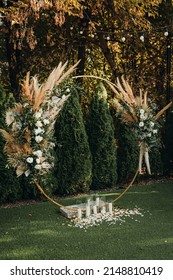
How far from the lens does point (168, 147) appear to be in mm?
10664

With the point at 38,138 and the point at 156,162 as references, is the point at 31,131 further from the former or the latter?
the point at 156,162

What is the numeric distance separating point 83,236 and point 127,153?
4109 millimetres

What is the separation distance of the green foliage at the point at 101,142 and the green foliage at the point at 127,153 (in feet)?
1.10

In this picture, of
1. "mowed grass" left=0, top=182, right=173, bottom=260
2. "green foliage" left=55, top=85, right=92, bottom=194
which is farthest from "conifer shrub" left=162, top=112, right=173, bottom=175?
"mowed grass" left=0, top=182, right=173, bottom=260

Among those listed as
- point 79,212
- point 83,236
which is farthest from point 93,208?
point 83,236

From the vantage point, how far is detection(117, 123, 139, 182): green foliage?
10.1 m

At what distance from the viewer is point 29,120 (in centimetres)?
618

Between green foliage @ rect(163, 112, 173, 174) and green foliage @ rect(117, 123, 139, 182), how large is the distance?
924 mm

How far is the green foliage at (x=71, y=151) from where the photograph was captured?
358 inches

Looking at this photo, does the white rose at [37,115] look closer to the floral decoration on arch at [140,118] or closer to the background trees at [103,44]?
the floral decoration on arch at [140,118]

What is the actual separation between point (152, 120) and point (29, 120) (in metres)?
2.16

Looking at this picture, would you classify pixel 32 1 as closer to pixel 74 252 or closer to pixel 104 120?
pixel 104 120

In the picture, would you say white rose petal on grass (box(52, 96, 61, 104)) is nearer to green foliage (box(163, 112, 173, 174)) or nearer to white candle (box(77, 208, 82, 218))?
white candle (box(77, 208, 82, 218))
